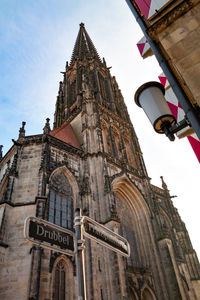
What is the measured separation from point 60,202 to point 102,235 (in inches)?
389

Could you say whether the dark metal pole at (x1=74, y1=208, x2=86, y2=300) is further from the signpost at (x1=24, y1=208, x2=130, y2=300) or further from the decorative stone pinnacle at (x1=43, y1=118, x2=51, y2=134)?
the decorative stone pinnacle at (x1=43, y1=118, x2=51, y2=134)

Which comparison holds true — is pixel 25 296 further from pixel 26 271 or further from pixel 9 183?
pixel 9 183

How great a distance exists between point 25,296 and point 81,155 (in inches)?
357

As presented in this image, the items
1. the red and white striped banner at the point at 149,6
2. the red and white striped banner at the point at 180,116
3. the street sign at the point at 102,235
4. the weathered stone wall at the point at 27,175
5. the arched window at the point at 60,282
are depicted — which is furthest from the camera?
the weathered stone wall at the point at 27,175

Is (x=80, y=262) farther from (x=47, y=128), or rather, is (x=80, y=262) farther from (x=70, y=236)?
(x=47, y=128)

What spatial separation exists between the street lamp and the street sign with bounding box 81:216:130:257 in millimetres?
1425

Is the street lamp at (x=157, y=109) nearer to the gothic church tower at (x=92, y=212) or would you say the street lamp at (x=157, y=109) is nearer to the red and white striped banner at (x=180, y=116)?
the red and white striped banner at (x=180, y=116)

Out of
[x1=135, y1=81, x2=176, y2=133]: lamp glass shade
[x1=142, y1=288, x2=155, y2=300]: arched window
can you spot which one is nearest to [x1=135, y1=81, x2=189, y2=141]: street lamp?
[x1=135, y1=81, x2=176, y2=133]: lamp glass shade

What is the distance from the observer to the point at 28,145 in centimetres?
1383

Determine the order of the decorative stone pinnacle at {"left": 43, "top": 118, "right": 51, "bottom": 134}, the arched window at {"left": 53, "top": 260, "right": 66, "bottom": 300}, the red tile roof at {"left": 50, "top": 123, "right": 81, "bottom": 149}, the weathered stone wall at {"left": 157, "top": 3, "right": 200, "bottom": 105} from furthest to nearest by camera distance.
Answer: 1. the red tile roof at {"left": 50, "top": 123, "right": 81, "bottom": 149}
2. the decorative stone pinnacle at {"left": 43, "top": 118, "right": 51, "bottom": 134}
3. the arched window at {"left": 53, "top": 260, "right": 66, "bottom": 300}
4. the weathered stone wall at {"left": 157, "top": 3, "right": 200, "bottom": 105}

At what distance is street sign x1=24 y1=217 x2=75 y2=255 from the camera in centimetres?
235

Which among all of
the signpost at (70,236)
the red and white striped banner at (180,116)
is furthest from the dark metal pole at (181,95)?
the signpost at (70,236)

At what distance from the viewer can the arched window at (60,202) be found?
38.5 feet

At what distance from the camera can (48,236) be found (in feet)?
8.35
